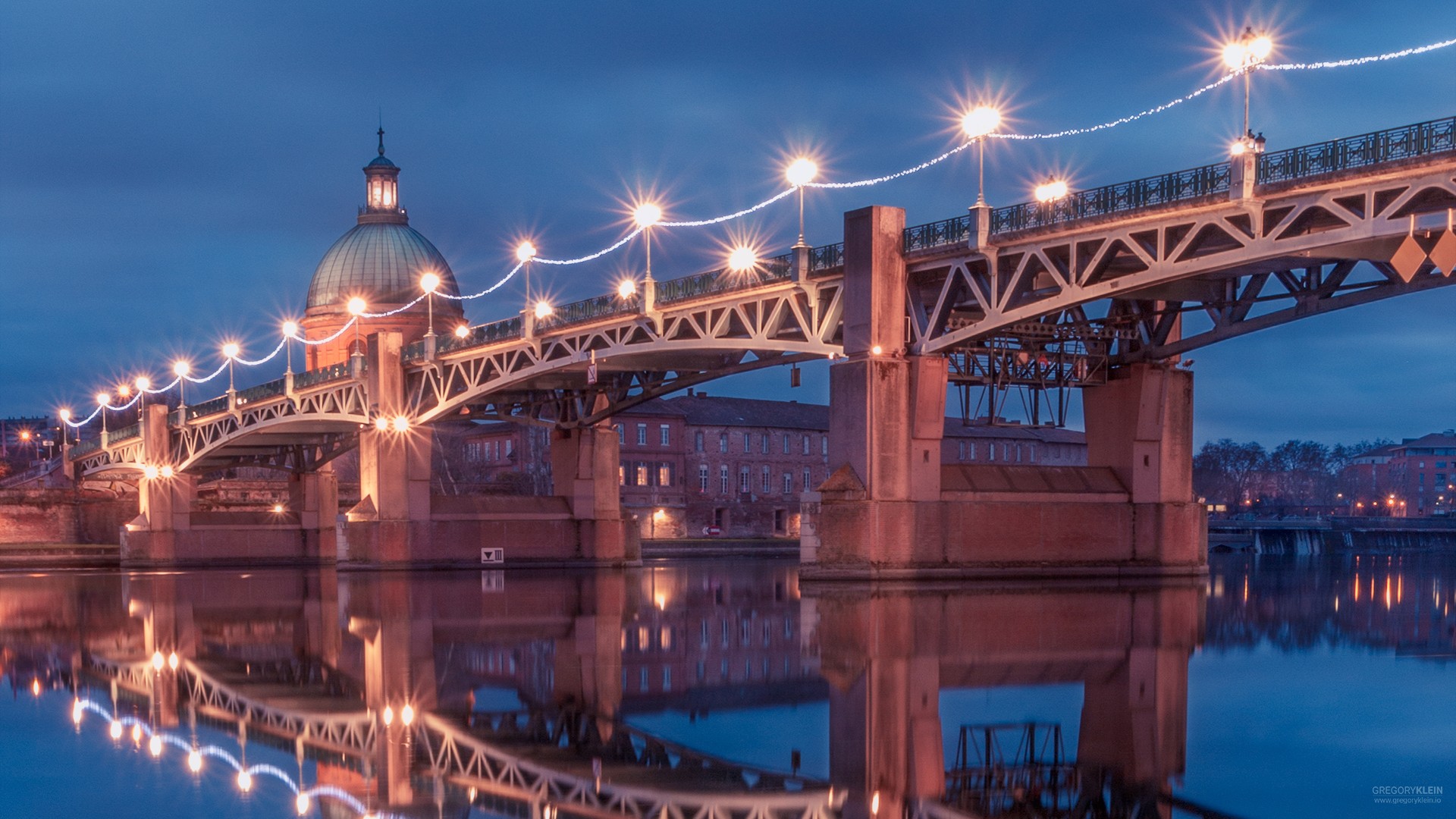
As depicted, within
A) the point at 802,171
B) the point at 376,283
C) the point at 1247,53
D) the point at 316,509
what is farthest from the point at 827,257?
the point at 376,283

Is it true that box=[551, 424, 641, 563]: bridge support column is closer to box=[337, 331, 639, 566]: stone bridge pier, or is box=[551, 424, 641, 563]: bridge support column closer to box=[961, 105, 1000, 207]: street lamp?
box=[337, 331, 639, 566]: stone bridge pier

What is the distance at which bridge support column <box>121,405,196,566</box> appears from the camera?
244 ft

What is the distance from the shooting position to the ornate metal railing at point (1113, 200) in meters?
32.1

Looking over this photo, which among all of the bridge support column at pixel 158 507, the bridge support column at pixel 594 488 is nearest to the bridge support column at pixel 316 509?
the bridge support column at pixel 158 507

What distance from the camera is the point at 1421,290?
31.9m

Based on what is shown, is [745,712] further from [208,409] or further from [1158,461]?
[208,409]

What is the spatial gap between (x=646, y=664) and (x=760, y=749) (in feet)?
23.1

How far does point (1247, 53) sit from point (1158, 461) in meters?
13.5

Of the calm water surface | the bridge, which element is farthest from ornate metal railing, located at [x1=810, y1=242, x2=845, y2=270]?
the calm water surface

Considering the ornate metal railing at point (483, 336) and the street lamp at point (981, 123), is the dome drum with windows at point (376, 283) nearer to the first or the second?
the ornate metal railing at point (483, 336)

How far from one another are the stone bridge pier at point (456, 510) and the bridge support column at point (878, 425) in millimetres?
22828

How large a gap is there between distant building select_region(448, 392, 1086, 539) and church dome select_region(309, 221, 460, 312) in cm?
1069

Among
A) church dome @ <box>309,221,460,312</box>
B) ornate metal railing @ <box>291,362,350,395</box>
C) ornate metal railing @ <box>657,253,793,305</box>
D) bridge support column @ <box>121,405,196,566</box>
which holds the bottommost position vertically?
bridge support column @ <box>121,405,196,566</box>

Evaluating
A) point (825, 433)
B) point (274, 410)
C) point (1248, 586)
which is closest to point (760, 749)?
point (1248, 586)
